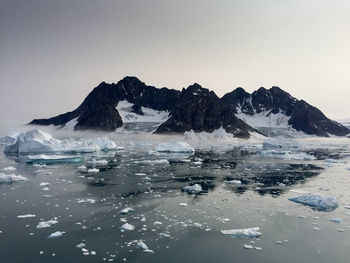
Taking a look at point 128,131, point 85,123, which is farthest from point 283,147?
point 85,123

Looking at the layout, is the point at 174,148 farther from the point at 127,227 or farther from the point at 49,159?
the point at 127,227

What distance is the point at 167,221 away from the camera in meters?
13.9

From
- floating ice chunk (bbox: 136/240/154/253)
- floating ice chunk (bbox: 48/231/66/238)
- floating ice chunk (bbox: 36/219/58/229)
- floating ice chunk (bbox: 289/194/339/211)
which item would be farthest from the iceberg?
floating ice chunk (bbox: 136/240/154/253)

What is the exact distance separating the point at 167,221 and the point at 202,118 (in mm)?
165468

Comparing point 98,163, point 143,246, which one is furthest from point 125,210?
point 98,163

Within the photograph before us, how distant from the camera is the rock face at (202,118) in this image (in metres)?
171

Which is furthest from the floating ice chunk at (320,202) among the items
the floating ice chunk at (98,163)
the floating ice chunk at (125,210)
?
the floating ice chunk at (98,163)

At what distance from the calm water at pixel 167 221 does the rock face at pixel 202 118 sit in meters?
146

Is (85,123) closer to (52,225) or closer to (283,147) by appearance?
(283,147)

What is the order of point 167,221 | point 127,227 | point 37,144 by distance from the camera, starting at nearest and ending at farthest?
point 127,227, point 167,221, point 37,144

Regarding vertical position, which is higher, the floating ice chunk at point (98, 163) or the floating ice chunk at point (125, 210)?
the floating ice chunk at point (125, 210)

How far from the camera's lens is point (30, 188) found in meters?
20.5

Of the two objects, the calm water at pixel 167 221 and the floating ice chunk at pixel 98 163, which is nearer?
the calm water at pixel 167 221

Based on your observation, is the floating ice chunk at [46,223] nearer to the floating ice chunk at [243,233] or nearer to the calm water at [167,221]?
the calm water at [167,221]
